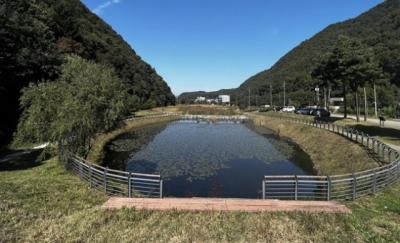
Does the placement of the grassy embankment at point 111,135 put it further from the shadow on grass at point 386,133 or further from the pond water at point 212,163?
the shadow on grass at point 386,133

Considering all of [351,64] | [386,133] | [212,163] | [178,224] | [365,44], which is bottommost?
[212,163]

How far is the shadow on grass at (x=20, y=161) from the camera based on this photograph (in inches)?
810

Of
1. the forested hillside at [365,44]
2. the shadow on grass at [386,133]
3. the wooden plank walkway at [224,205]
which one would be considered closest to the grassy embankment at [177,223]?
the wooden plank walkway at [224,205]

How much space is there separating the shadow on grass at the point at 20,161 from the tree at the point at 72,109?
1463 mm

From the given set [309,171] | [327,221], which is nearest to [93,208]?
[327,221]

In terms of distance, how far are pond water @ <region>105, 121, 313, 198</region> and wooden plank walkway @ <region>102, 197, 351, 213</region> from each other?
613cm

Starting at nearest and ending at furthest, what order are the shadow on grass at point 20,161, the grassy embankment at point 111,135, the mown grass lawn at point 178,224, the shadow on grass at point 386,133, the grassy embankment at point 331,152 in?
the mown grass lawn at point 178,224 → the shadow on grass at point 20,161 → the grassy embankment at point 331,152 → the shadow on grass at point 386,133 → the grassy embankment at point 111,135

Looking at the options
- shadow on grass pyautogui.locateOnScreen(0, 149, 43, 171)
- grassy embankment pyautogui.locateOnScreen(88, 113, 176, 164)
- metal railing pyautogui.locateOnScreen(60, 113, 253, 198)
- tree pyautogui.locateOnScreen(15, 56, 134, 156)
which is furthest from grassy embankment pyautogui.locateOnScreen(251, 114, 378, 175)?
shadow on grass pyautogui.locateOnScreen(0, 149, 43, 171)

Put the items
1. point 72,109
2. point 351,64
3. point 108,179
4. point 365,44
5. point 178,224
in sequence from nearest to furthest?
1. point 178,224
2. point 108,179
3. point 72,109
4. point 351,64
5. point 365,44

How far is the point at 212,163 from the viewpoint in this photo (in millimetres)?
27375

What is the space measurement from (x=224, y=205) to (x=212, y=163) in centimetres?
1560

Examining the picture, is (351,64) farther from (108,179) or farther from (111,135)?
(108,179)

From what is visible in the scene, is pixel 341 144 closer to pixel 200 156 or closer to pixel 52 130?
pixel 200 156

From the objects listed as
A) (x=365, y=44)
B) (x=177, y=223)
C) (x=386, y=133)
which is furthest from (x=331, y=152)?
(x=365, y=44)
